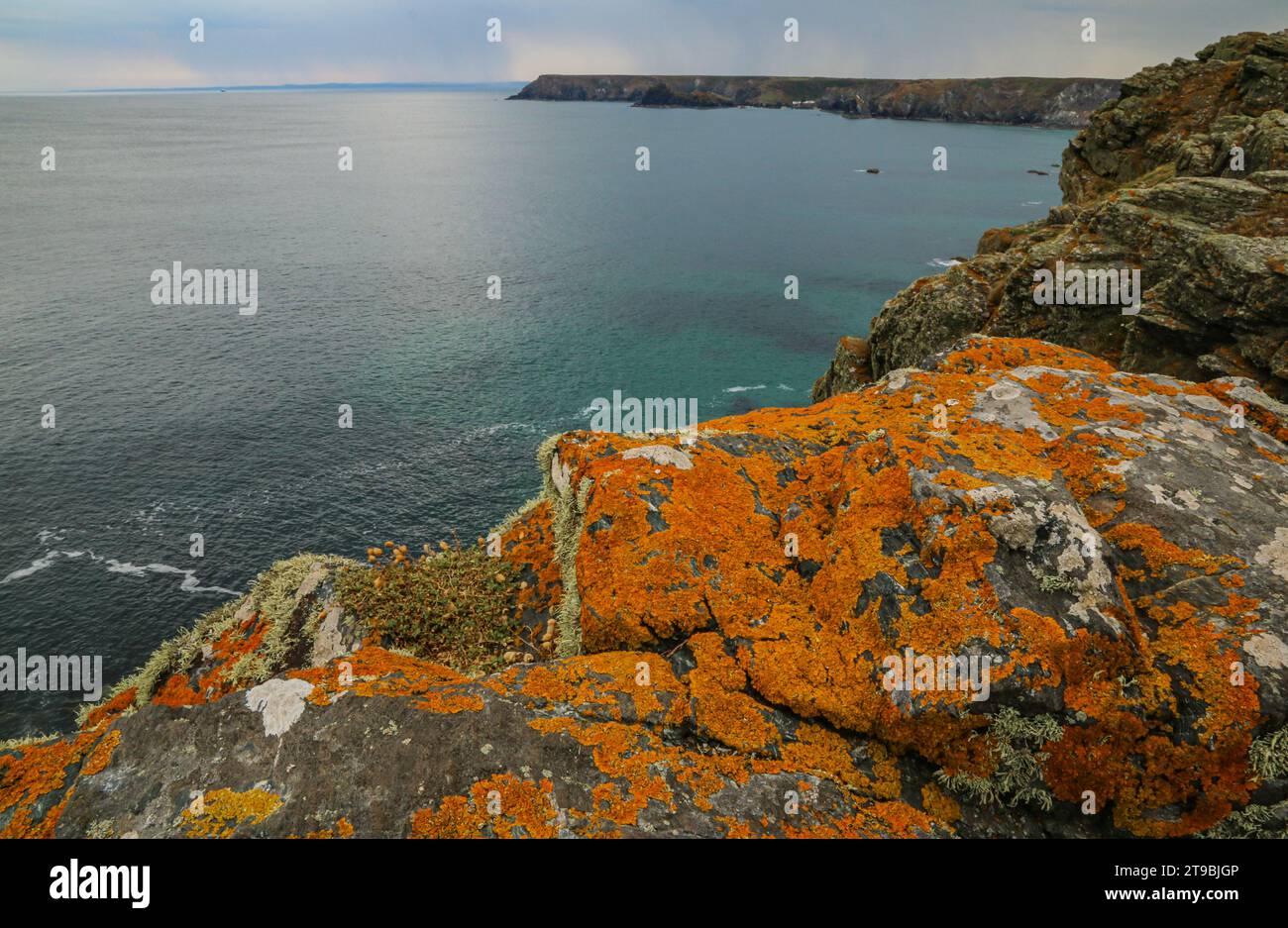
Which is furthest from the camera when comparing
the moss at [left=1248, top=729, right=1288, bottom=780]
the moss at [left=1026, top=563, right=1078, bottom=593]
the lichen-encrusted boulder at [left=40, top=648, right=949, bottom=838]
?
the moss at [left=1026, top=563, right=1078, bottom=593]

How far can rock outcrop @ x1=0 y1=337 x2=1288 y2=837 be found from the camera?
9.24 m

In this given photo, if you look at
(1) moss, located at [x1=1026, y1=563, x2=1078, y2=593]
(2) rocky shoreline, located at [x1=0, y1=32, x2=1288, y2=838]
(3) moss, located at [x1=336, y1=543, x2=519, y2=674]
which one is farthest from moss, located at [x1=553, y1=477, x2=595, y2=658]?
(1) moss, located at [x1=1026, y1=563, x2=1078, y2=593]

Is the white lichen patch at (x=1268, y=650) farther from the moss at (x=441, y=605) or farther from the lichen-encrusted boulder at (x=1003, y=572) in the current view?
the moss at (x=441, y=605)

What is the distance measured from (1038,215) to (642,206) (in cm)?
9135

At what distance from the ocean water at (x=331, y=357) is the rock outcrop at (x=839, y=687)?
44162mm

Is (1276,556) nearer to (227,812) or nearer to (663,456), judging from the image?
(663,456)

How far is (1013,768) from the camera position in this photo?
1004cm

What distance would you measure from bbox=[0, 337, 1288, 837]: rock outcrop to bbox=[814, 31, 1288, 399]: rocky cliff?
12.2 m

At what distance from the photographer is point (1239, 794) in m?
9.41

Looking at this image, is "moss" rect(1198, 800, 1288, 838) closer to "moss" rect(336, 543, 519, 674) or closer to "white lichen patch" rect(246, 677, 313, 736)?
"moss" rect(336, 543, 519, 674)

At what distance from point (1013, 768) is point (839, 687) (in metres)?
2.68

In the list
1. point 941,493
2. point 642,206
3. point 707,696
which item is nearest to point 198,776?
point 707,696

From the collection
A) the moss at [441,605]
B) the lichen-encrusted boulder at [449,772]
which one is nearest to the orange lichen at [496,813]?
the lichen-encrusted boulder at [449,772]
